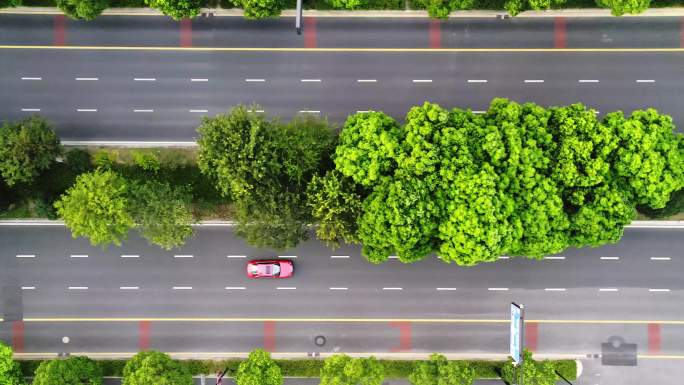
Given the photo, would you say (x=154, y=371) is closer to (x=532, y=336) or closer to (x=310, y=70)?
(x=310, y=70)

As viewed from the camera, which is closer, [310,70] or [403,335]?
[310,70]

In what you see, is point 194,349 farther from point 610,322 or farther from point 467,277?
point 610,322

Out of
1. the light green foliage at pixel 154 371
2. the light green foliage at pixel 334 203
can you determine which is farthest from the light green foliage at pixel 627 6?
the light green foliage at pixel 154 371

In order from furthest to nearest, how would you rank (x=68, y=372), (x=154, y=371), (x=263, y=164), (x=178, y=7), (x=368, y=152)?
(x=178, y=7) < (x=68, y=372) < (x=154, y=371) < (x=263, y=164) < (x=368, y=152)

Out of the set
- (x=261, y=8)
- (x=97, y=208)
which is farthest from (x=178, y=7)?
(x=97, y=208)

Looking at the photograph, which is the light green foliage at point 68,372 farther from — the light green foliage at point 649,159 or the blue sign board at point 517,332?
the light green foliage at point 649,159

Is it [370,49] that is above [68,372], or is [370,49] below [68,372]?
above

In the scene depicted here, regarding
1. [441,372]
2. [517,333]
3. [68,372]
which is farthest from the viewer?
[441,372]

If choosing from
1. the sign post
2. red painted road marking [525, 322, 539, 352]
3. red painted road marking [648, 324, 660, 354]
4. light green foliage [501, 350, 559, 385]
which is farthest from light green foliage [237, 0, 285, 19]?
red painted road marking [648, 324, 660, 354]
